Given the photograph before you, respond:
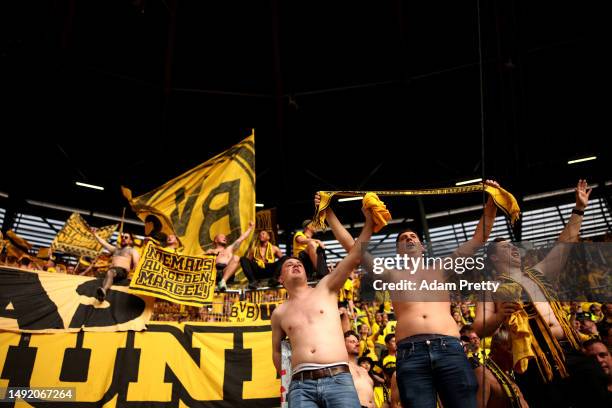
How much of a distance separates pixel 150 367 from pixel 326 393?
13.0ft

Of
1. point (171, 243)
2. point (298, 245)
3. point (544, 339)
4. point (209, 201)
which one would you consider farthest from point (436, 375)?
point (209, 201)

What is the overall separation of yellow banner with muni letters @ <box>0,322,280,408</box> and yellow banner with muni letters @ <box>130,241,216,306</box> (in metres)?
0.60

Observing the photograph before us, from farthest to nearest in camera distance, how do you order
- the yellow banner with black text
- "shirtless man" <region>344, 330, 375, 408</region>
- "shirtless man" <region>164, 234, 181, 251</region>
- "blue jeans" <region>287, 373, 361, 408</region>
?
"shirtless man" <region>164, 234, 181, 251</region>
the yellow banner with black text
"shirtless man" <region>344, 330, 375, 408</region>
"blue jeans" <region>287, 373, 361, 408</region>

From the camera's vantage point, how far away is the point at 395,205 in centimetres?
1961

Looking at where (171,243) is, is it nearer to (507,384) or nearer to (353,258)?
(353,258)

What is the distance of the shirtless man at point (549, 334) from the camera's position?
3.98 m

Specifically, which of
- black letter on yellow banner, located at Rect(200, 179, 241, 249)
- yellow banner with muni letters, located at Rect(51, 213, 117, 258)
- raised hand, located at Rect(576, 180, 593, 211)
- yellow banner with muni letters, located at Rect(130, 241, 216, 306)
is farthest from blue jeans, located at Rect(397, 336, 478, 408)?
yellow banner with muni letters, located at Rect(51, 213, 117, 258)

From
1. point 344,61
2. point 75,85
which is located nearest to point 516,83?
point 344,61

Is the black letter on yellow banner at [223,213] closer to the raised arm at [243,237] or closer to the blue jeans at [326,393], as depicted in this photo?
the raised arm at [243,237]

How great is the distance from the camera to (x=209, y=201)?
452 inches

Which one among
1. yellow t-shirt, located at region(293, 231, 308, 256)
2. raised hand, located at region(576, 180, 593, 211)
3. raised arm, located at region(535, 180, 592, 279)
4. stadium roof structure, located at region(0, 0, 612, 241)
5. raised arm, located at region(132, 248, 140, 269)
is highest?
stadium roof structure, located at region(0, 0, 612, 241)

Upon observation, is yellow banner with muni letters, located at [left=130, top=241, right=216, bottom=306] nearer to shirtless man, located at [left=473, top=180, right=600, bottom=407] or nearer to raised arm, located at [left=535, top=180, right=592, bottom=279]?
shirtless man, located at [left=473, top=180, right=600, bottom=407]

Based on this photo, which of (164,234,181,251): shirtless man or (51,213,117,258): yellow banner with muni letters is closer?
(164,234,181,251): shirtless man

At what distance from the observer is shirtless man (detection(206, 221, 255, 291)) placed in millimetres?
9750
